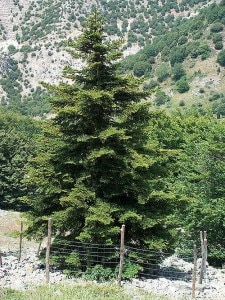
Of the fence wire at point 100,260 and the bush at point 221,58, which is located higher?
the bush at point 221,58

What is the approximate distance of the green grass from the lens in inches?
559

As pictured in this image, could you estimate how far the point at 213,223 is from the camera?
2761 cm

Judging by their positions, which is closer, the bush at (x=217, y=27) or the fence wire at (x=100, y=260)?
the fence wire at (x=100, y=260)

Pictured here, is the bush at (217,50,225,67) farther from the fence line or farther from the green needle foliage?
the fence line

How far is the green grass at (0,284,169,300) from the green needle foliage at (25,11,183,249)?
2.36 m

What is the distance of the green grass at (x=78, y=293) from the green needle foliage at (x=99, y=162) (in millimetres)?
2359

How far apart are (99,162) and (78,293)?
6.09m

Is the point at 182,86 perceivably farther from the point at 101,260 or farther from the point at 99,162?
the point at 101,260

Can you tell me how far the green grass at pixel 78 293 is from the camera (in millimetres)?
14191

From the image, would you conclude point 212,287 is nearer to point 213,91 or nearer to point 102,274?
point 102,274

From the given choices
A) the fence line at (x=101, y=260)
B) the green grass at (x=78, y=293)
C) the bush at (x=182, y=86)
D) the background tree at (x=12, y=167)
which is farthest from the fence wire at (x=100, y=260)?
the bush at (x=182, y=86)

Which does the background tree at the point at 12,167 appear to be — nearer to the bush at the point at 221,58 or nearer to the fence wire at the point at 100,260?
the fence wire at the point at 100,260

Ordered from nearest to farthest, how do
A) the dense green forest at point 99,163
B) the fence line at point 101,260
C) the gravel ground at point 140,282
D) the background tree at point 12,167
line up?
the gravel ground at point 140,282
the fence line at point 101,260
the dense green forest at point 99,163
the background tree at point 12,167

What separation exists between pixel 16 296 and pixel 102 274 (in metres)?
4.60
